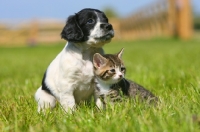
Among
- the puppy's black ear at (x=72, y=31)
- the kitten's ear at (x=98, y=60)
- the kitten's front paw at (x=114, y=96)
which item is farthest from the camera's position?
the puppy's black ear at (x=72, y=31)

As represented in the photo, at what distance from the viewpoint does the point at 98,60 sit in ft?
13.2

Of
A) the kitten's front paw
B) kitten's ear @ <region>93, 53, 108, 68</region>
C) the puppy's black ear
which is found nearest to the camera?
the kitten's front paw

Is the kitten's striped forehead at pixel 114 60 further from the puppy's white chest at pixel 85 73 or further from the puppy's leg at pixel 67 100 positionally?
the puppy's leg at pixel 67 100

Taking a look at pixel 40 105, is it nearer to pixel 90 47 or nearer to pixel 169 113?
pixel 90 47

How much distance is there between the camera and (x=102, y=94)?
3992 millimetres

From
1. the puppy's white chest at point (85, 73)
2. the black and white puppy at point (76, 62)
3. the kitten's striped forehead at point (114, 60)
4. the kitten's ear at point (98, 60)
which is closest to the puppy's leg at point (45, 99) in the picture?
the black and white puppy at point (76, 62)

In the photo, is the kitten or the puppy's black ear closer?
the kitten

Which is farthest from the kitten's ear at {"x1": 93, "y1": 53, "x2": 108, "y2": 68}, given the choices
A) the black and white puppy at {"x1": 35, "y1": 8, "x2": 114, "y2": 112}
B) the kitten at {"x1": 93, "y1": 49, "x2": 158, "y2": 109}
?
the black and white puppy at {"x1": 35, "y1": 8, "x2": 114, "y2": 112}

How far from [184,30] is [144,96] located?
2124 centimetres

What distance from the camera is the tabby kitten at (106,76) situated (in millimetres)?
3918

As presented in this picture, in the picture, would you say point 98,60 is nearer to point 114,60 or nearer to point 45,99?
point 114,60

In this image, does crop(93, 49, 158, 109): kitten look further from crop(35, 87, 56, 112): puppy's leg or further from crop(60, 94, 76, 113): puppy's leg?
crop(35, 87, 56, 112): puppy's leg

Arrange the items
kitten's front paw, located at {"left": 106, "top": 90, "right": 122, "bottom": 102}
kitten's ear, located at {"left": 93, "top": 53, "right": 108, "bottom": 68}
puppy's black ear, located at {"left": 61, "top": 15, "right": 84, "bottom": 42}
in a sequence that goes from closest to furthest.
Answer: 1. kitten's front paw, located at {"left": 106, "top": 90, "right": 122, "bottom": 102}
2. kitten's ear, located at {"left": 93, "top": 53, "right": 108, "bottom": 68}
3. puppy's black ear, located at {"left": 61, "top": 15, "right": 84, "bottom": 42}

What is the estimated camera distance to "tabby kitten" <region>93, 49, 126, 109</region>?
3.92 m
